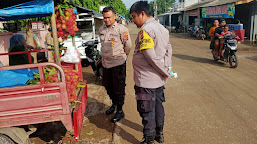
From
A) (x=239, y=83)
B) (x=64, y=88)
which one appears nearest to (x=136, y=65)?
(x=64, y=88)

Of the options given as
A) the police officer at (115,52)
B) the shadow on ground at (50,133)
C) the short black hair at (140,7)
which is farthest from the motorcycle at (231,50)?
the shadow on ground at (50,133)

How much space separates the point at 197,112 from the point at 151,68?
1.85 meters

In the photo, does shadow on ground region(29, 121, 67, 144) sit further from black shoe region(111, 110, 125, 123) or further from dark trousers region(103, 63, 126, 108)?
dark trousers region(103, 63, 126, 108)

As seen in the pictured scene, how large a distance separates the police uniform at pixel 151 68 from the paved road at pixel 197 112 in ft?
2.06

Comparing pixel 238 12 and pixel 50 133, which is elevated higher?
pixel 238 12

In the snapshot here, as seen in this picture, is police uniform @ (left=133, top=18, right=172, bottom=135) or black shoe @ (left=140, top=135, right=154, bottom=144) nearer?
police uniform @ (left=133, top=18, right=172, bottom=135)

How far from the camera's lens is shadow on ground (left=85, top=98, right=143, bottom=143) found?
131 inches

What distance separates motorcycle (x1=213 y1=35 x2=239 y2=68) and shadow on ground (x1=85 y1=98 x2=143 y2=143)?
487 cm

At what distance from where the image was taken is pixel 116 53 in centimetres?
369

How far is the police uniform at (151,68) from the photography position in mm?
2498

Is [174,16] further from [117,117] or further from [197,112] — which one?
[117,117]

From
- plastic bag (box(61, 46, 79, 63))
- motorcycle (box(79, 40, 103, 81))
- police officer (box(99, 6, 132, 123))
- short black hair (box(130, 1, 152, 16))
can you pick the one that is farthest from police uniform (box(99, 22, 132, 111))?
motorcycle (box(79, 40, 103, 81))

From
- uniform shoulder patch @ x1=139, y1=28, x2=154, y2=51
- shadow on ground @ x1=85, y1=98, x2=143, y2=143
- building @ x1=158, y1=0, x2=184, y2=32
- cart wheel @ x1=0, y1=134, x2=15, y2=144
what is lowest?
shadow on ground @ x1=85, y1=98, x2=143, y2=143

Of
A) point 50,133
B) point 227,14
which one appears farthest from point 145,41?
point 227,14
